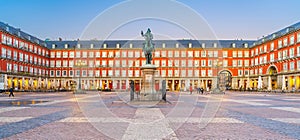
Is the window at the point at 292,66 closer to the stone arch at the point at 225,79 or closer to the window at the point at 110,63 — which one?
the stone arch at the point at 225,79

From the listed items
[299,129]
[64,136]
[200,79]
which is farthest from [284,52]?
[64,136]

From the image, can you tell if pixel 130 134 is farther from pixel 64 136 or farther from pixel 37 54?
pixel 37 54

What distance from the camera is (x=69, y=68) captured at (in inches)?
3428

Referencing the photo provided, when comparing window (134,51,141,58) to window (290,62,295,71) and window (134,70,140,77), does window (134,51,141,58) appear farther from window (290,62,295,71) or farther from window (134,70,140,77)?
window (290,62,295,71)

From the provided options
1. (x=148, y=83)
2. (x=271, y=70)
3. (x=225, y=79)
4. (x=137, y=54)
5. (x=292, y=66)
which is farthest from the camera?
(x=225, y=79)

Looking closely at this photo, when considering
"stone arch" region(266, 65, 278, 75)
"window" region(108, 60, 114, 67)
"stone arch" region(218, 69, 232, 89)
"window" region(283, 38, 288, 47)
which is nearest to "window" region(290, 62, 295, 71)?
"window" region(283, 38, 288, 47)

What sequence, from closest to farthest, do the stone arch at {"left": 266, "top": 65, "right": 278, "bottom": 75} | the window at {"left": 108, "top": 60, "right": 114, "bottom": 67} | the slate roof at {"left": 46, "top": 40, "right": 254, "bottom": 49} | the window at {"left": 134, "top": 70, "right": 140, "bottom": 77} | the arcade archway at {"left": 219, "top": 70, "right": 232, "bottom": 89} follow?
the stone arch at {"left": 266, "top": 65, "right": 278, "bottom": 75} → the window at {"left": 134, "top": 70, "right": 140, "bottom": 77} → the slate roof at {"left": 46, "top": 40, "right": 254, "bottom": 49} → the window at {"left": 108, "top": 60, "right": 114, "bottom": 67} → the arcade archway at {"left": 219, "top": 70, "right": 232, "bottom": 89}

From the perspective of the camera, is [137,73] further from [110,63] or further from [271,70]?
[271,70]

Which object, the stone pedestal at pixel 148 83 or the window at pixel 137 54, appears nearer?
the stone pedestal at pixel 148 83

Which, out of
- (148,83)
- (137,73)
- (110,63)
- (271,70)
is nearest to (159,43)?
(137,73)

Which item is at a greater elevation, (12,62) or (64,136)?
(12,62)

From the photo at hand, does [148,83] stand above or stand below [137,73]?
below

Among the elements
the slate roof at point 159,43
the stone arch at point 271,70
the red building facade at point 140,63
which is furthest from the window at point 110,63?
the stone arch at point 271,70

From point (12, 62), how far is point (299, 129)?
206 feet
